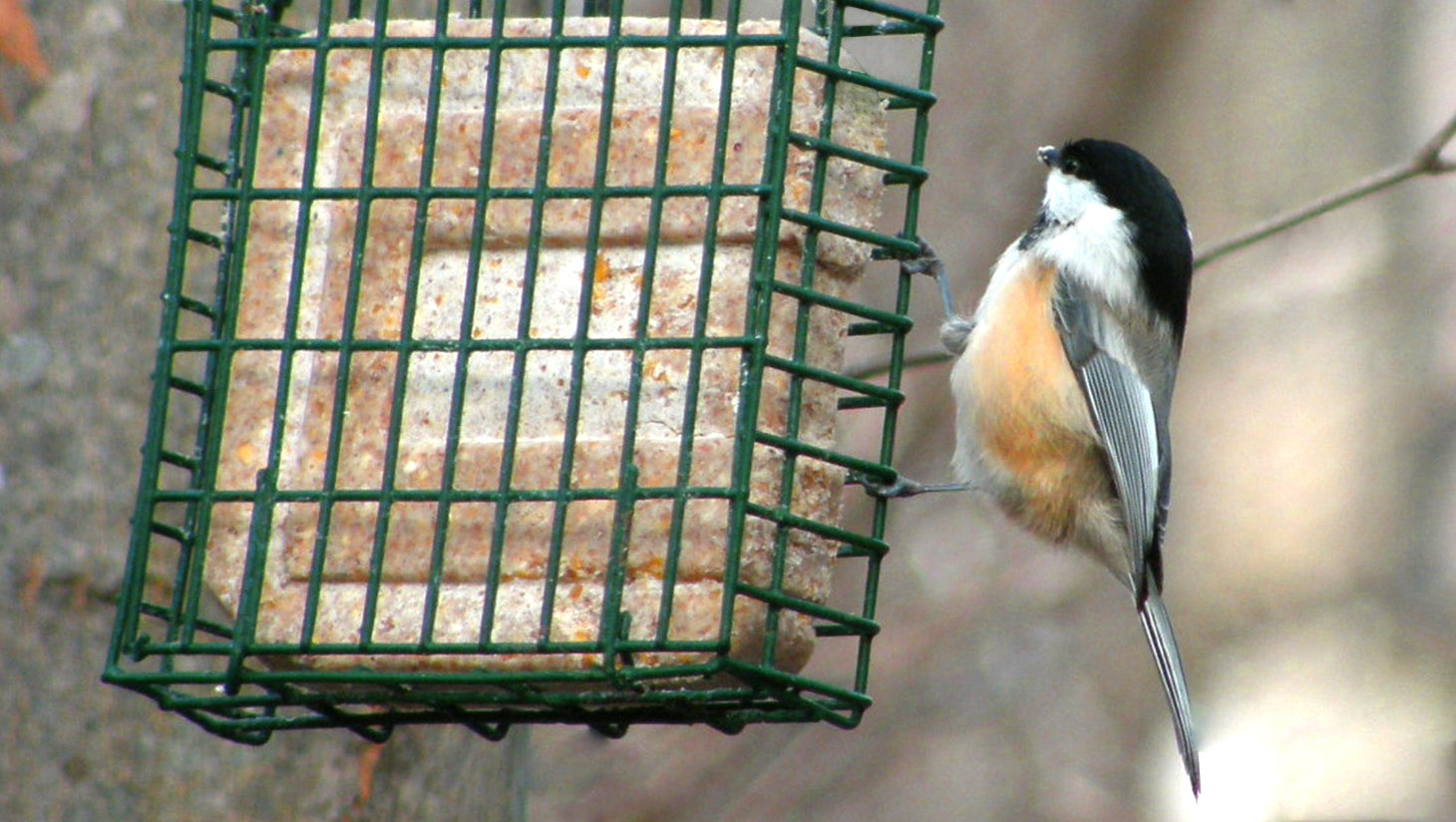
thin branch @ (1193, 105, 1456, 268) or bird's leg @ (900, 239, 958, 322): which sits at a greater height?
thin branch @ (1193, 105, 1456, 268)

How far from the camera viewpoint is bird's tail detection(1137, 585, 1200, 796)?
461cm

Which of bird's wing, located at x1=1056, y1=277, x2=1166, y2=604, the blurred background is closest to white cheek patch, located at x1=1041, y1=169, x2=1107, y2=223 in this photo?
bird's wing, located at x1=1056, y1=277, x2=1166, y2=604

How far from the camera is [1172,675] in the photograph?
4.81 metres

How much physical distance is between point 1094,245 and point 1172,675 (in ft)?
3.81

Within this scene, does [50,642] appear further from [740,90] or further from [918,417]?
[918,417]

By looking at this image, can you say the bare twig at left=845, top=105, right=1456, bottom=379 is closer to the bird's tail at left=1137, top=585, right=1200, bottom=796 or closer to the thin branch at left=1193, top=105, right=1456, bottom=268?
the thin branch at left=1193, top=105, right=1456, bottom=268

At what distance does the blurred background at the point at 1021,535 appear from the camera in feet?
13.5

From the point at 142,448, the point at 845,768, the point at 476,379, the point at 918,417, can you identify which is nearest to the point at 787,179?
the point at 476,379

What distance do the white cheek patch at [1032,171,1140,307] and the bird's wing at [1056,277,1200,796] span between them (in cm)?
5

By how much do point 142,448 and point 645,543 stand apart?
3.55 feet

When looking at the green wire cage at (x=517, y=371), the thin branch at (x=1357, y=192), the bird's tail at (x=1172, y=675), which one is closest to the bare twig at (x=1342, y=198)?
the thin branch at (x=1357, y=192)

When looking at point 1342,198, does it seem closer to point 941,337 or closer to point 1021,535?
point 941,337

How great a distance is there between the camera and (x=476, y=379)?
12.7 ft

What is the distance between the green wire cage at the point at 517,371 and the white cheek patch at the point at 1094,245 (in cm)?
112
